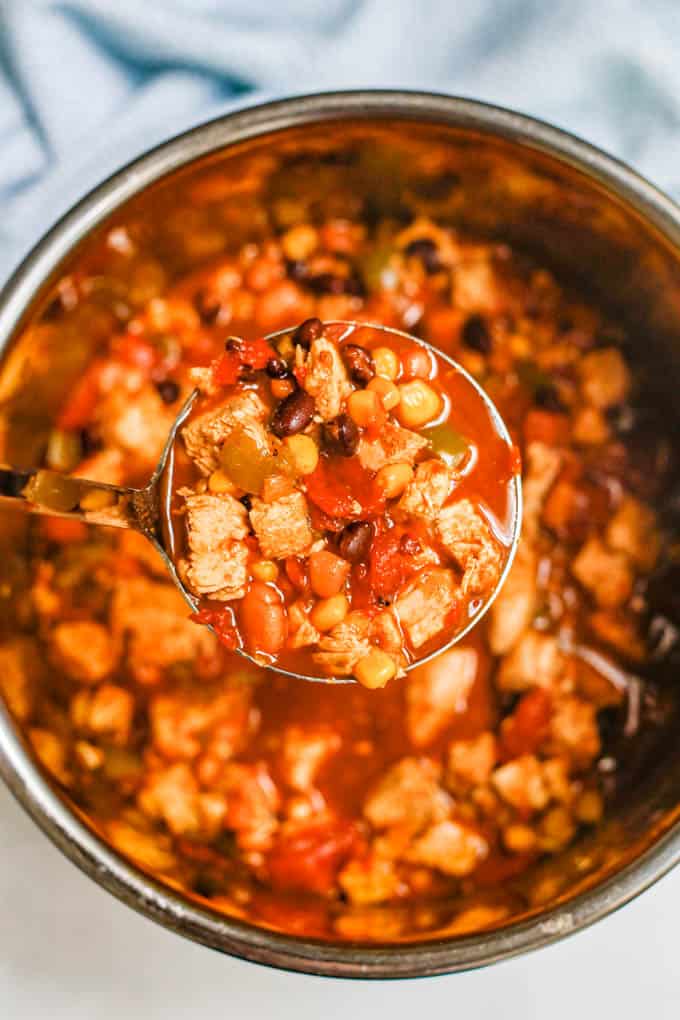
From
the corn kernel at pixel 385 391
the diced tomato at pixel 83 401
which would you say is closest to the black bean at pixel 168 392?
the diced tomato at pixel 83 401

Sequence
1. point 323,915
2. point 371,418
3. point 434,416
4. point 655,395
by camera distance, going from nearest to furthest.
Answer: point 371,418 → point 434,416 → point 323,915 → point 655,395

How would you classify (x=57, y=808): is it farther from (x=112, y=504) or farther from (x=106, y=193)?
(x=106, y=193)

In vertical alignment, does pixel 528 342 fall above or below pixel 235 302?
below

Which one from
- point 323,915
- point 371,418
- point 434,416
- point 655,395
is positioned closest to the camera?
point 371,418

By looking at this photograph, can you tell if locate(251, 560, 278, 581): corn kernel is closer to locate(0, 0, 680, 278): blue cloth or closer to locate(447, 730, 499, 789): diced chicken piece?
locate(447, 730, 499, 789): diced chicken piece

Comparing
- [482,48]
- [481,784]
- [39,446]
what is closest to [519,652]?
[481,784]

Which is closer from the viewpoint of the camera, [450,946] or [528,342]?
[450,946]
